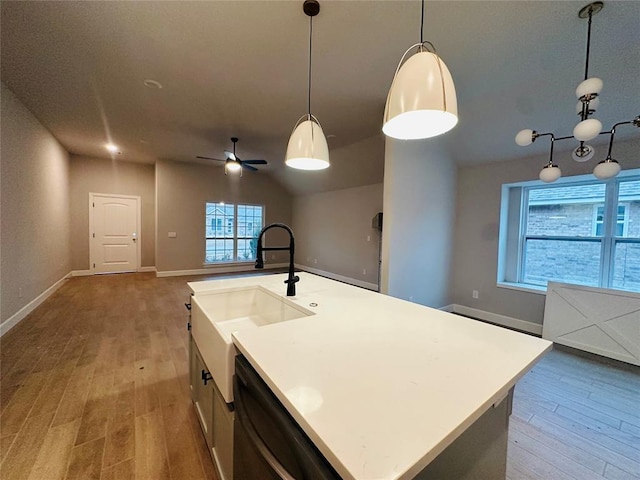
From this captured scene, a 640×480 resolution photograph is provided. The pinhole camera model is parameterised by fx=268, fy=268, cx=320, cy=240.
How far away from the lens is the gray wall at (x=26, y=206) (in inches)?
120

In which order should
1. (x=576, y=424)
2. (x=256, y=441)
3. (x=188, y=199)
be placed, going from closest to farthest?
(x=256, y=441)
(x=576, y=424)
(x=188, y=199)

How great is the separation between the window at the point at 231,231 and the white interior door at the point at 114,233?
67.9 inches

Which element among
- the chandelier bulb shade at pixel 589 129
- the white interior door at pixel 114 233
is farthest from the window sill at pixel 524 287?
the white interior door at pixel 114 233

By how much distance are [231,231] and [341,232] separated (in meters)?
3.21

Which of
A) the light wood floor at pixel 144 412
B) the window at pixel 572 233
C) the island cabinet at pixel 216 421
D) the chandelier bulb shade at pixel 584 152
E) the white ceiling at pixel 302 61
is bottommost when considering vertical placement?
the light wood floor at pixel 144 412

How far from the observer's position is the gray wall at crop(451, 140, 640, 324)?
3.49 meters

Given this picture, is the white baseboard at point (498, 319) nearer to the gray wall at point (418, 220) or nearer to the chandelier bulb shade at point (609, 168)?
the gray wall at point (418, 220)

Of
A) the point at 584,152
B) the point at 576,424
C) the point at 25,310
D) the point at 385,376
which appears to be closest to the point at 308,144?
the point at 385,376

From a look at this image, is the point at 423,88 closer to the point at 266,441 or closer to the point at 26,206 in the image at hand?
the point at 266,441

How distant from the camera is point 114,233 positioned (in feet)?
21.4

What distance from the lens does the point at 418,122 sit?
1202mm

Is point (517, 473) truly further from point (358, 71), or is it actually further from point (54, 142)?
point (54, 142)

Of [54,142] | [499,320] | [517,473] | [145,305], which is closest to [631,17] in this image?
[517,473]

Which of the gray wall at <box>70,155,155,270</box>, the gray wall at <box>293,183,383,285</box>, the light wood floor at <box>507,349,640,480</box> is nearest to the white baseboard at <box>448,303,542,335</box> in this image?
the light wood floor at <box>507,349,640,480</box>
